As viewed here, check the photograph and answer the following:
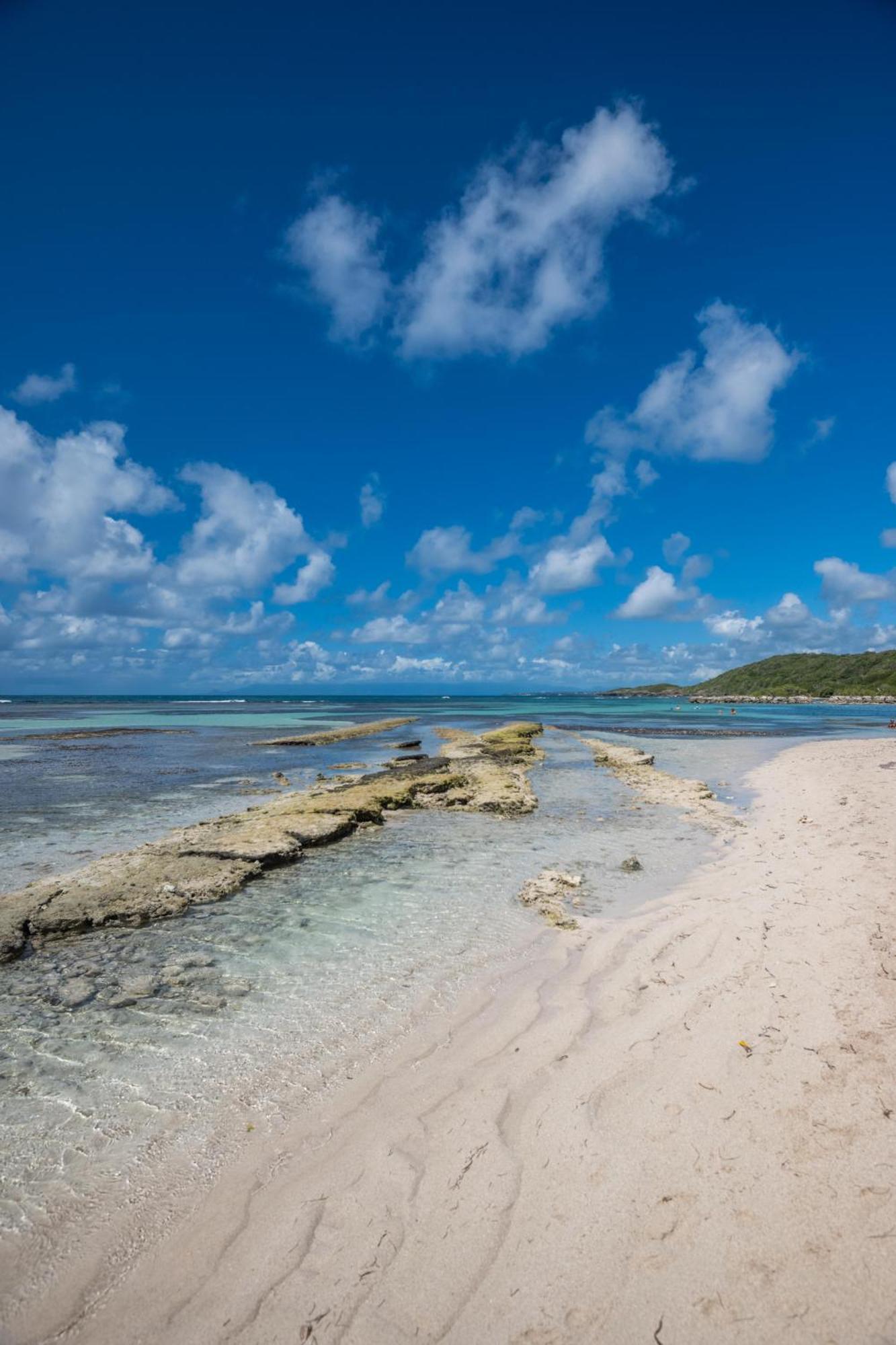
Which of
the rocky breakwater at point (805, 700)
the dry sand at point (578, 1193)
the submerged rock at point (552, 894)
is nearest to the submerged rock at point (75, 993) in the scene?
the dry sand at point (578, 1193)

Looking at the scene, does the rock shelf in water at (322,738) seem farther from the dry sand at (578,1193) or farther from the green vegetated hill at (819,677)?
the green vegetated hill at (819,677)

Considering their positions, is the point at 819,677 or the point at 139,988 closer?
the point at 139,988

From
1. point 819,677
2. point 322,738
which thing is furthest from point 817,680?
point 322,738

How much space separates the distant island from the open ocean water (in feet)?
452

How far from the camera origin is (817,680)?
15675 centimetres

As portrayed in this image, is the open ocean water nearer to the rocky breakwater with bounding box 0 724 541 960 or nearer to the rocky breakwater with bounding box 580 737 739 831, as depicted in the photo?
the rocky breakwater with bounding box 0 724 541 960

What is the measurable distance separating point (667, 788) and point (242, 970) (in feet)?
57.2

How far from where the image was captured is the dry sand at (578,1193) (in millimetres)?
3109

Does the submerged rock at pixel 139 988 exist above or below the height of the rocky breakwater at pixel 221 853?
below

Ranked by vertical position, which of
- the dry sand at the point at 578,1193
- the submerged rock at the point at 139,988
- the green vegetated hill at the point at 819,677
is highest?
the green vegetated hill at the point at 819,677

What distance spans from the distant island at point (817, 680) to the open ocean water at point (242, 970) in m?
138

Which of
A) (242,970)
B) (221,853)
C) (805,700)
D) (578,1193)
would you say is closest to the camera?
(578,1193)

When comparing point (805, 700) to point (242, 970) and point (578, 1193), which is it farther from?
point (578, 1193)

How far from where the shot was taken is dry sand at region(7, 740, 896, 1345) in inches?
122
